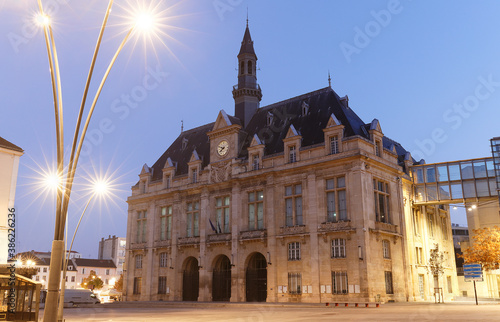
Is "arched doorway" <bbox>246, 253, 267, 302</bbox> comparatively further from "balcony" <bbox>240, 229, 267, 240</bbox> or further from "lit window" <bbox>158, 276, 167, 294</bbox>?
"lit window" <bbox>158, 276, 167, 294</bbox>

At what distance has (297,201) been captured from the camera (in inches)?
1700

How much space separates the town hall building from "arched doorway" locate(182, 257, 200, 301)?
113 mm

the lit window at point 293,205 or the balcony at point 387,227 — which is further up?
the lit window at point 293,205

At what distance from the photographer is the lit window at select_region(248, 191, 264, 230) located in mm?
45406

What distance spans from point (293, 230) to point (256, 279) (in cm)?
673

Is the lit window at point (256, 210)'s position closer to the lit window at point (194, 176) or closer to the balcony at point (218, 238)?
the balcony at point (218, 238)

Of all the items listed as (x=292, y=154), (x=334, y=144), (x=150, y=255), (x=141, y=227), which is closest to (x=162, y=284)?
(x=150, y=255)

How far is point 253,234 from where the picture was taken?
44.6m

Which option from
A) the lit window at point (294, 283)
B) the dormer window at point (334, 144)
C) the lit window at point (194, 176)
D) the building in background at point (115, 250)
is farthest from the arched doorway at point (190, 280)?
the building in background at point (115, 250)

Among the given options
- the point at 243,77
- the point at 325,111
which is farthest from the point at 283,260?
the point at 243,77

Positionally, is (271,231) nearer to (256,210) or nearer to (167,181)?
(256,210)

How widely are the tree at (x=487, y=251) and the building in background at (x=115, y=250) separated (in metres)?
104

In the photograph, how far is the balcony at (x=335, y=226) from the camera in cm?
3906

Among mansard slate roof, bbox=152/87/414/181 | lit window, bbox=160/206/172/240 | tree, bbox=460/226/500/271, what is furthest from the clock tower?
tree, bbox=460/226/500/271
